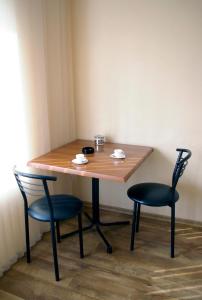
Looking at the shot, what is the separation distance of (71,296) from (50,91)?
1.74 metres

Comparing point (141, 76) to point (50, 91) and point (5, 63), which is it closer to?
point (50, 91)

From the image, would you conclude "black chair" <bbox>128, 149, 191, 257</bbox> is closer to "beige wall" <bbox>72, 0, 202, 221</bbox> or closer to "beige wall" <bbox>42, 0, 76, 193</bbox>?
"beige wall" <bbox>72, 0, 202, 221</bbox>

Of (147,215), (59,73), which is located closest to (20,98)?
(59,73)

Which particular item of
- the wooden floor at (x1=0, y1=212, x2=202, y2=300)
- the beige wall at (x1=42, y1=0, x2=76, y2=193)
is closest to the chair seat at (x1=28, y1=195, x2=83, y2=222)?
the wooden floor at (x1=0, y1=212, x2=202, y2=300)

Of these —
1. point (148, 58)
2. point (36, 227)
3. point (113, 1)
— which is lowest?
point (36, 227)

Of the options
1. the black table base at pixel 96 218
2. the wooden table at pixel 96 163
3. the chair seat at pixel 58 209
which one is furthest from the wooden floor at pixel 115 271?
the chair seat at pixel 58 209

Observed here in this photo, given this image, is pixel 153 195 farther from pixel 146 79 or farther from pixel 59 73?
pixel 59 73

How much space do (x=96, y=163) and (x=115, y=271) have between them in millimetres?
859

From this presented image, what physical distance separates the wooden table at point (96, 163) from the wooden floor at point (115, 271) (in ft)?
0.52

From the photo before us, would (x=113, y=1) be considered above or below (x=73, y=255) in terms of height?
above

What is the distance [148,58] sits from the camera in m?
2.53

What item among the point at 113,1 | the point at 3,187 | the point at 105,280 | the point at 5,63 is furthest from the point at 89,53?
the point at 105,280

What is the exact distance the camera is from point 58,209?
2.06m

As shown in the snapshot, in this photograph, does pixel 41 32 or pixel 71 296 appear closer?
pixel 71 296
